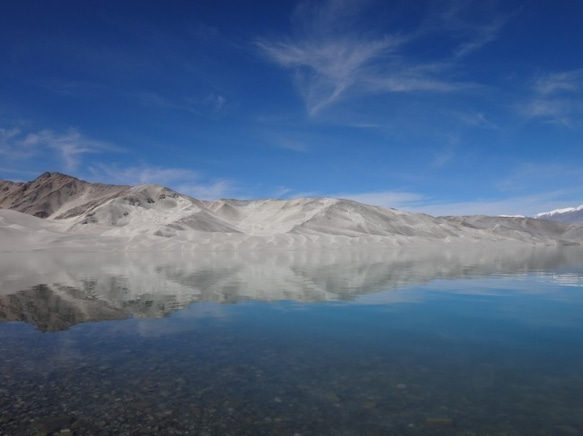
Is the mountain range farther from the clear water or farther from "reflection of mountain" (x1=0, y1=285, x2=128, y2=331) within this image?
the clear water

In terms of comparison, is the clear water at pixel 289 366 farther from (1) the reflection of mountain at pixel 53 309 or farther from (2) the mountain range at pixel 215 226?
(2) the mountain range at pixel 215 226

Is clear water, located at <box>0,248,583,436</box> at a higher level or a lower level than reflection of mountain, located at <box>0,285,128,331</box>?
lower

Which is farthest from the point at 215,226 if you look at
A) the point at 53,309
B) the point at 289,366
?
the point at 289,366

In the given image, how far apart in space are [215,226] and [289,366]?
10683 cm

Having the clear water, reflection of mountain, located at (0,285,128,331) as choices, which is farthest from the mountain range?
the clear water

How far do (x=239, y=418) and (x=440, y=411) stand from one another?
331cm

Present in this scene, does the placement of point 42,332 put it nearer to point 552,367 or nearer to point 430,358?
point 430,358

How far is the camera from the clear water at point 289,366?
6.87 meters

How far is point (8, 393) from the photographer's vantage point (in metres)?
7.78

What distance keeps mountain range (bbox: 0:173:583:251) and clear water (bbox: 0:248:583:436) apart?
6089 cm

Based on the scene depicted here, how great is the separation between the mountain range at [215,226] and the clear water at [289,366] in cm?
6089

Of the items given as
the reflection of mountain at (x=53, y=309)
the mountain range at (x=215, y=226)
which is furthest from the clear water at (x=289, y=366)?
the mountain range at (x=215, y=226)

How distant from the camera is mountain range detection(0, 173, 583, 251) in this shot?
7706 centimetres

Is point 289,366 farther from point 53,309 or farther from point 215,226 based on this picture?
point 215,226
